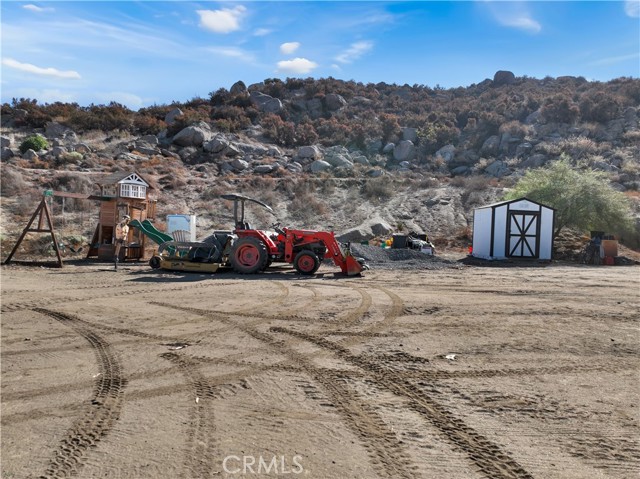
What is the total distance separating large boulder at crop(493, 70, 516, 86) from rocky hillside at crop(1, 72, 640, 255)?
4.63 metres

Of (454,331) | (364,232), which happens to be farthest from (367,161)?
(454,331)

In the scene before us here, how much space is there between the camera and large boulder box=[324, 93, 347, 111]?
55.5m

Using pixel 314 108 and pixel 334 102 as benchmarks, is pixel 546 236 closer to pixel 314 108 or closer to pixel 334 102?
pixel 314 108

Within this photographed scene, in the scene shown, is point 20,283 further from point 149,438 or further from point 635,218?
point 635,218

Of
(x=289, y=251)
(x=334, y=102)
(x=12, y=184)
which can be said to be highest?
(x=334, y=102)

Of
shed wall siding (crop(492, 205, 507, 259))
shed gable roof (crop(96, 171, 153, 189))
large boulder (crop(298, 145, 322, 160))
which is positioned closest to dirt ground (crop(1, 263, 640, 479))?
shed gable roof (crop(96, 171, 153, 189))

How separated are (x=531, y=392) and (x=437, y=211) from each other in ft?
87.5

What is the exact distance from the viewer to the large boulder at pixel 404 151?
1791 inches

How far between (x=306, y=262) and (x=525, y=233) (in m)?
12.6

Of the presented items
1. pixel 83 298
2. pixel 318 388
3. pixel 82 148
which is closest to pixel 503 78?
pixel 82 148

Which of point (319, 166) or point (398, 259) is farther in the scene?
point (319, 166)

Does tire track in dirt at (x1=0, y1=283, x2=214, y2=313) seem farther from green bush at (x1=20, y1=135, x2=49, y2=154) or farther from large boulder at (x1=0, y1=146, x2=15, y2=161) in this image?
green bush at (x1=20, y1=135, x2=49, y2=154)

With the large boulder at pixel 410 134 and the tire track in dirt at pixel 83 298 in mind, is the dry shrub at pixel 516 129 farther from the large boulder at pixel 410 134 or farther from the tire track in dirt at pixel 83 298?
the tire track in dirt at pixel 83 298

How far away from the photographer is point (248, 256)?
15.6 m
